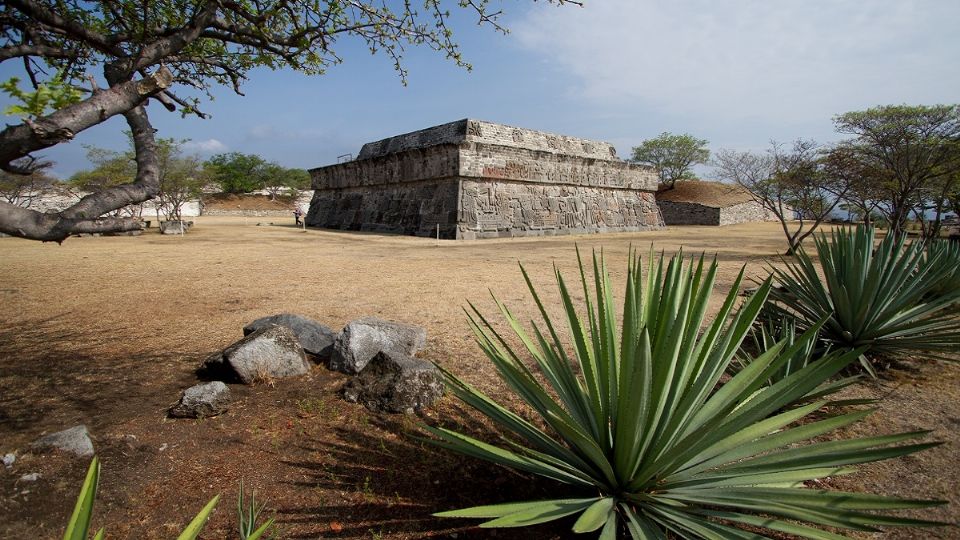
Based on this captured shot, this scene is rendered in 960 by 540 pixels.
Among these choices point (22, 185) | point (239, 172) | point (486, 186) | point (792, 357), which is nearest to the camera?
point (792, 357)

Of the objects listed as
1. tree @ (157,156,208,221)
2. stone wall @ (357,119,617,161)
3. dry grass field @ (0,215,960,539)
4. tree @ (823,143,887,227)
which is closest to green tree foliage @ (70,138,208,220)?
tree @ (157,156,208,221)

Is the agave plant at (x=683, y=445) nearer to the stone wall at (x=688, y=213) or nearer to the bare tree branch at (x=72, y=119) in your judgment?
the bare tree branch at (x=72, y=119)

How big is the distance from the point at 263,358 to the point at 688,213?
32864 millimetres

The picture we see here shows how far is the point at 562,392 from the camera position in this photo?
5.86ft

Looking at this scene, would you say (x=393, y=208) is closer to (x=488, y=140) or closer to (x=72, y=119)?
(x=488, y=140)

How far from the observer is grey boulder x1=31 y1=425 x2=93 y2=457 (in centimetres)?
200

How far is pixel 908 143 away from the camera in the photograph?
37.3 feet

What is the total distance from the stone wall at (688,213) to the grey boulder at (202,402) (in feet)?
96.7

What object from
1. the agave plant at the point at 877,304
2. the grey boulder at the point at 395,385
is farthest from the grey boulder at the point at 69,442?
the agave plant at the point at 877,304

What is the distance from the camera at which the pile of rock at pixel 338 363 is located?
2.56 m

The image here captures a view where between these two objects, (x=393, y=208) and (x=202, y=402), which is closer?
(x=202, y=402)

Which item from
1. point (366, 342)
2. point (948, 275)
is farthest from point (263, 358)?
point (948, 275)

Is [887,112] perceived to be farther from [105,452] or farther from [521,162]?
[105,452]

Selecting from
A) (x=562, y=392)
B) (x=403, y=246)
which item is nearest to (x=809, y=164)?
(x=403, y=246)
